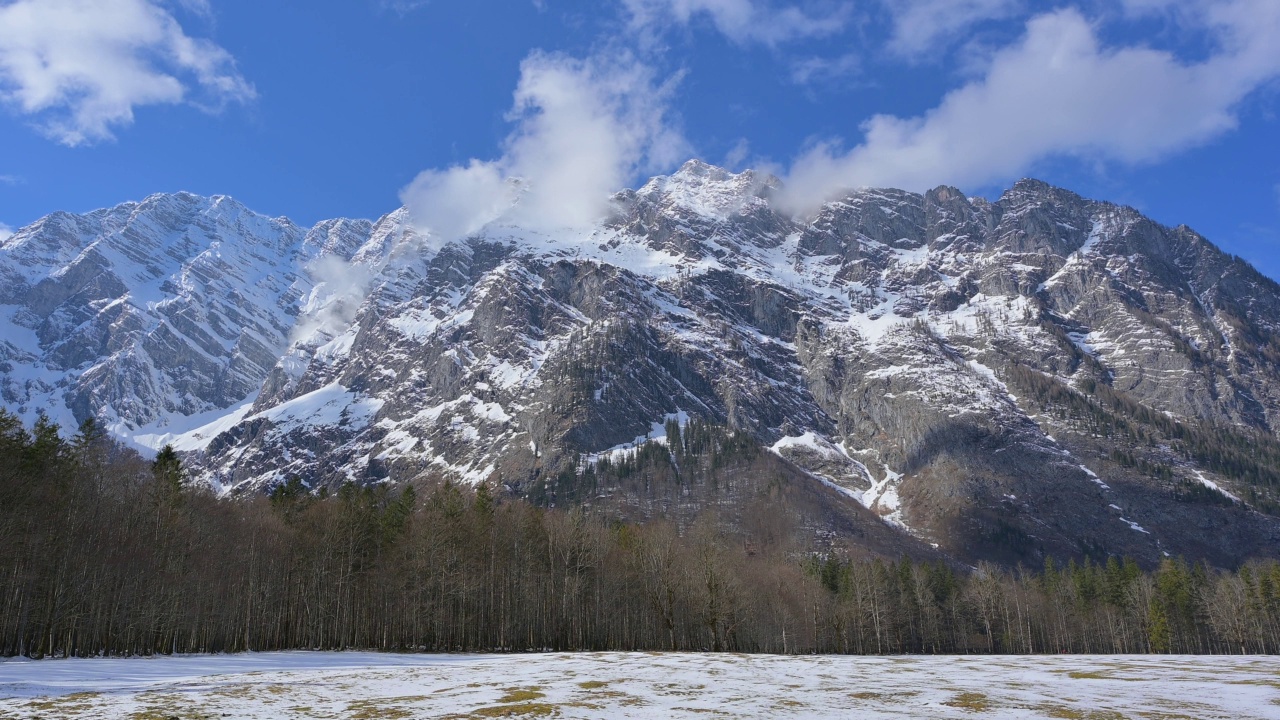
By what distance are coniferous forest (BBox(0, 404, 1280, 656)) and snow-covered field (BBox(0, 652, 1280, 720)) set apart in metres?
8.50

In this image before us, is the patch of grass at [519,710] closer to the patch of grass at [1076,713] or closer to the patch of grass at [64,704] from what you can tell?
the patch of grass at [64,704]

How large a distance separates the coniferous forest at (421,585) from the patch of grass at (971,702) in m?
44.2

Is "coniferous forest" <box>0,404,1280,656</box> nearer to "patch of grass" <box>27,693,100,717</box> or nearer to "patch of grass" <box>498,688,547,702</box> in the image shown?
"patch of grass" <box>27,693,100,717</box>

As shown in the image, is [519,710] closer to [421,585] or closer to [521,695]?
[521,695]

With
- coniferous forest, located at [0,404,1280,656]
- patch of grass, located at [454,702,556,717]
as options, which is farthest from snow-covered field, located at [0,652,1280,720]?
coniferous forest, located at [0,404,1280,656]

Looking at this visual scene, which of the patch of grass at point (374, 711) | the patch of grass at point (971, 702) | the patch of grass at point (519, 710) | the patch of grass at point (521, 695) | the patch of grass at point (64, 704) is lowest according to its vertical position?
the patch of grass at point (971, 702)

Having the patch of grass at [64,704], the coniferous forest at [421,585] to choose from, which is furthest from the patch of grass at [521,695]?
the coniferous forest at [421,585]

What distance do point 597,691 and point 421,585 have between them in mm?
40548

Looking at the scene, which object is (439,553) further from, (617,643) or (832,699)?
(832,699)

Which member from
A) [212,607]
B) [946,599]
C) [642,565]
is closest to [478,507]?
[642,565]

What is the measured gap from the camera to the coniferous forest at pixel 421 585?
1857 inches

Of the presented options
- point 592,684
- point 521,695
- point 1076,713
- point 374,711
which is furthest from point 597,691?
point 1076,713

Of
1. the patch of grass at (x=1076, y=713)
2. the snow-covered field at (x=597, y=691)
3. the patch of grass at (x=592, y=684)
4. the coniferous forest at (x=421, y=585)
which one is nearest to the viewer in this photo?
the patch of grass at (x=1076, y=713)

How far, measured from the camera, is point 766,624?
107688 mm
